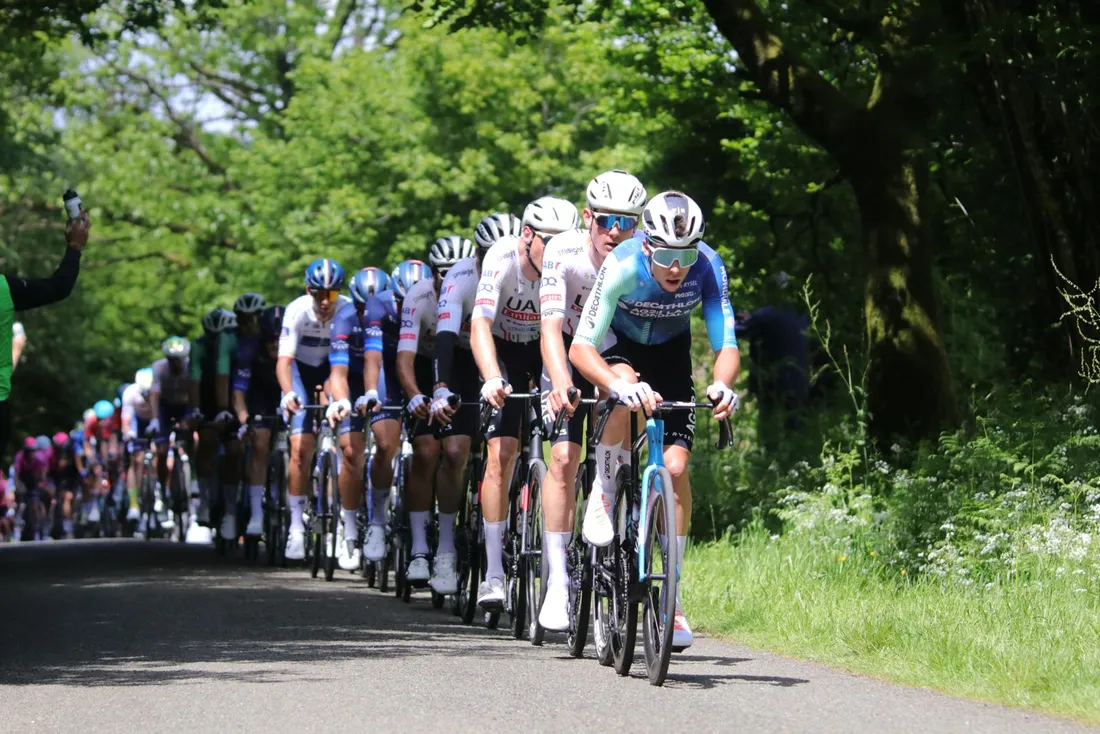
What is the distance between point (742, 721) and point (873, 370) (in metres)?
9.51

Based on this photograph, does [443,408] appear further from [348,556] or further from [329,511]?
[329,511]

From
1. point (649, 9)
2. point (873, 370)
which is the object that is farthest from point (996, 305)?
point (649, 9)

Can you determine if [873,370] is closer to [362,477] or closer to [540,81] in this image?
[362,477]

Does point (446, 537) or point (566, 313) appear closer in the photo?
point (566, 313)

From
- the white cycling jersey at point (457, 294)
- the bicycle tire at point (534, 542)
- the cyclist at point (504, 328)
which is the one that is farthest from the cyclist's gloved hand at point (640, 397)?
the white cycling jersey at point (457, 294)

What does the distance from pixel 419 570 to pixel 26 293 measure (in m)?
3.57

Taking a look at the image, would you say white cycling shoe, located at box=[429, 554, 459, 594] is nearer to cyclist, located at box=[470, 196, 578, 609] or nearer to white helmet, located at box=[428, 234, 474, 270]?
cyclist, located at box=[470, 196, 578, 609]

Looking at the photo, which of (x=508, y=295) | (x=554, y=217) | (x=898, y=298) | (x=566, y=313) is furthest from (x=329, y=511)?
(x=566, y=313)

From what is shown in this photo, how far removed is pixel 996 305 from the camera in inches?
720

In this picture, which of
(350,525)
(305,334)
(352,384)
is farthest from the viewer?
(305,334)

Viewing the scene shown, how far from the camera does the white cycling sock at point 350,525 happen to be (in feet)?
51.9

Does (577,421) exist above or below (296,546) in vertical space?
above

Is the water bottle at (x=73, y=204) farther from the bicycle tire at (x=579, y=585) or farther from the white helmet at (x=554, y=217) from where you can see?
the bicycle tire at (x=579, y=585)

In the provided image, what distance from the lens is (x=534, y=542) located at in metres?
10.9
